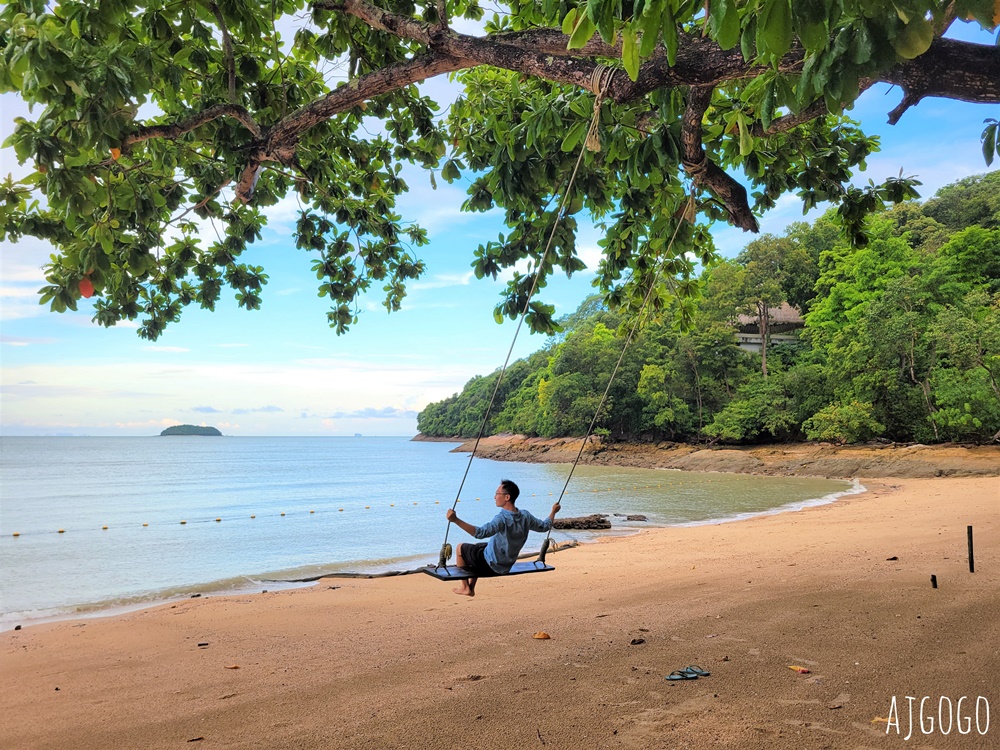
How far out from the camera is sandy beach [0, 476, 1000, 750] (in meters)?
2.94

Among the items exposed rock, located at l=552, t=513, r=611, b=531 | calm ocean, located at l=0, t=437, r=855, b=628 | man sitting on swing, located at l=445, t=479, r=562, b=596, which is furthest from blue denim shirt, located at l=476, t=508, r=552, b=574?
exposed rock, located at l=552, t=513, r=611, b=531

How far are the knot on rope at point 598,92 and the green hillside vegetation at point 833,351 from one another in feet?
48.5

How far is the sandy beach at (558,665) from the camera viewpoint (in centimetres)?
294

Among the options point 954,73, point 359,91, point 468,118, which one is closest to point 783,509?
point 468,118

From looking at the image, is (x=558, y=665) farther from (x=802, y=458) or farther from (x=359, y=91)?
(x=802, y=458)

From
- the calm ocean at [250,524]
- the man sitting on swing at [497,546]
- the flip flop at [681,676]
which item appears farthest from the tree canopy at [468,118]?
the calm ocean at [250,524]

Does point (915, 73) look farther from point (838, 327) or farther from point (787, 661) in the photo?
point (838, 327)

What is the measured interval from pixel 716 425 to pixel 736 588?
34.1m

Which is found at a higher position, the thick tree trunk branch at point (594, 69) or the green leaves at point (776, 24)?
the thick tree trunk branch at point (594, 69)

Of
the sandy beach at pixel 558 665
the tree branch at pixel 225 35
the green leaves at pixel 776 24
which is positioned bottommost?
the sandy beach at pixel 558 665

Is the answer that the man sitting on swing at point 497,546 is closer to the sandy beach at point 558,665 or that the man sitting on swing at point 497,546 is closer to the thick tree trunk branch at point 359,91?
the sandy beach at point 558,665

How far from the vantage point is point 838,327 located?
36094mm

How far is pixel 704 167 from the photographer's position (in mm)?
4379

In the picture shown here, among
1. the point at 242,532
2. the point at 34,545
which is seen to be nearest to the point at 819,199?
the point at 242,532
